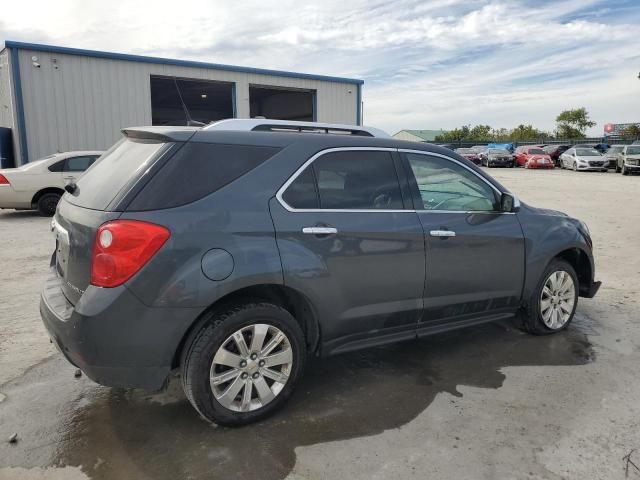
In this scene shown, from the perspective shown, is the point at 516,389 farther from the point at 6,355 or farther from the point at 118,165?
the point at 6,355

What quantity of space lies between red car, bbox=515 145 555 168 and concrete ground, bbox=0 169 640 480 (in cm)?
3286

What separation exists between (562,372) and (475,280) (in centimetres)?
93

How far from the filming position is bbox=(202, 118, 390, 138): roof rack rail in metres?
3.35

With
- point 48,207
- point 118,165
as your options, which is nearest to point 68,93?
point 48,207

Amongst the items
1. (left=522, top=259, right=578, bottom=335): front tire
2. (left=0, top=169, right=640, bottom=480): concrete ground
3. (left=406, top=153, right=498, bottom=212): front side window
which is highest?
(left=406, top=153, right=498, bottom=212): front side window

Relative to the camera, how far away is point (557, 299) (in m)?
4.68

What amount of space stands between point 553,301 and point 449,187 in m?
1.51

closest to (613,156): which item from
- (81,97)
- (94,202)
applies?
(81,97)

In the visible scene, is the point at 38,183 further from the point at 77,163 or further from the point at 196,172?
the point at 196,172

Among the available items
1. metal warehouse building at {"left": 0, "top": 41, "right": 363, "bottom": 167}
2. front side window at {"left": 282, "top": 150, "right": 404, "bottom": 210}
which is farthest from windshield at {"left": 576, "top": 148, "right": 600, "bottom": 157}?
front side window at {"left": 282, "top": 150, "right": 404, "bottom": 210}

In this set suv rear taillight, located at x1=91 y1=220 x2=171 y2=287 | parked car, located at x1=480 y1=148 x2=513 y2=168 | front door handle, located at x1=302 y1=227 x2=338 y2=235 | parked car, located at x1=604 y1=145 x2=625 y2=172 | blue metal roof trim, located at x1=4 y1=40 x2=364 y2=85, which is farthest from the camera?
parked car, located at x1=480 y1=148 x2=513 y2=168

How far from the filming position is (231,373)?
3.03 m

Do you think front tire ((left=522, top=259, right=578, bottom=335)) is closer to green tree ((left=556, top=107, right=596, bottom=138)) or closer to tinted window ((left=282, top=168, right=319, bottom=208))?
tinted window ((left=282, top=168, right=319, bottom=208))

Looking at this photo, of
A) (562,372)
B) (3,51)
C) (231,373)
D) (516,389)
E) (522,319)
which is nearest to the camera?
(231,373)
